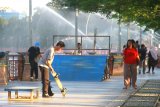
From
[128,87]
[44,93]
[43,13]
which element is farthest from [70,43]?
[44,93]

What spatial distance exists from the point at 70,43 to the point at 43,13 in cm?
469

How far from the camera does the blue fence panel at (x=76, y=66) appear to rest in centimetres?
3212

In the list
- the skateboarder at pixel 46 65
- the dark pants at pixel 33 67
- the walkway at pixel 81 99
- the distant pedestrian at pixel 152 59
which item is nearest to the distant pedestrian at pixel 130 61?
the walkway at pixel 81 99

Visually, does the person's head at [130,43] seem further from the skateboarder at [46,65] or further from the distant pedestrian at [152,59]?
the distant pedestrian at [152,59]

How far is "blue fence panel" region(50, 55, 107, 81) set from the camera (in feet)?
105

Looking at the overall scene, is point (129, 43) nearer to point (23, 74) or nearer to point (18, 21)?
point (23, 74)

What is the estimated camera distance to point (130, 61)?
25906mm

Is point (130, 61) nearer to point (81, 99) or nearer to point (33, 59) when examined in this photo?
point (81, 99)

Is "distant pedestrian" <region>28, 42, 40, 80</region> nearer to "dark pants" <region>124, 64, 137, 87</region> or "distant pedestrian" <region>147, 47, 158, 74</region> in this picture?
"dark pants" <region>124, 64, 137, 87</region>

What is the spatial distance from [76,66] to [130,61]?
680 cm

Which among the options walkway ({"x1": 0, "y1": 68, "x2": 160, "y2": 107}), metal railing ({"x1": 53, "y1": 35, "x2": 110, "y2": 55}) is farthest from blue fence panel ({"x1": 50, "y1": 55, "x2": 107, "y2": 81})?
walkway ({"x1": 0, "y1": 68, "x2": 160, "y2": 107})

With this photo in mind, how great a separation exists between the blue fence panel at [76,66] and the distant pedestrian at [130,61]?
5.92 metres

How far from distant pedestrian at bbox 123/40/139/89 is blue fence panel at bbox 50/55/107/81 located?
592cm

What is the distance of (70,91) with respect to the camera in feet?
78.6
